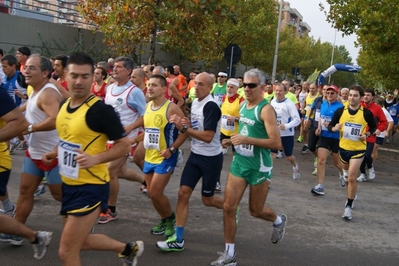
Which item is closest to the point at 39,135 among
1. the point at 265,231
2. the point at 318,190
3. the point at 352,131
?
the point at 265,231

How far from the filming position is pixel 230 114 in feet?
33.4

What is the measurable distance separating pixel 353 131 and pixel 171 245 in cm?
377

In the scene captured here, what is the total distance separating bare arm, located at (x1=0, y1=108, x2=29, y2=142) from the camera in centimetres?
421

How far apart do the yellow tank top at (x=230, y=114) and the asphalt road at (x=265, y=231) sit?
132cm

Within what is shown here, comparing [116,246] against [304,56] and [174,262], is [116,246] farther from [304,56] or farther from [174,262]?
[304,56]

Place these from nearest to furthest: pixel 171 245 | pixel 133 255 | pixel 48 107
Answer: pixel 133 255 → pixel 48 107 → pixel 171 245

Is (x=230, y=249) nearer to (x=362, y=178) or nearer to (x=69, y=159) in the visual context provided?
(x=69, y=159)

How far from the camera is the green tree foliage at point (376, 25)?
17625mm

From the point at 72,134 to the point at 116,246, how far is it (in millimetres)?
1102

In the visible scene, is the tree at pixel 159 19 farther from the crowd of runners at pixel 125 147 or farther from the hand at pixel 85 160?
the hand at pixel 85 160

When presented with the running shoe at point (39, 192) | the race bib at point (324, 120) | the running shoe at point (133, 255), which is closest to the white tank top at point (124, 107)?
the running shoe at point (39, 192)

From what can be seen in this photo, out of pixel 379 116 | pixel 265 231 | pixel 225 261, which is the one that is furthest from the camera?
pixel 379 116

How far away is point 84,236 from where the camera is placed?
3.77m

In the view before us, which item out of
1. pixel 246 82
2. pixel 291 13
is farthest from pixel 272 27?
pixel 291 13
